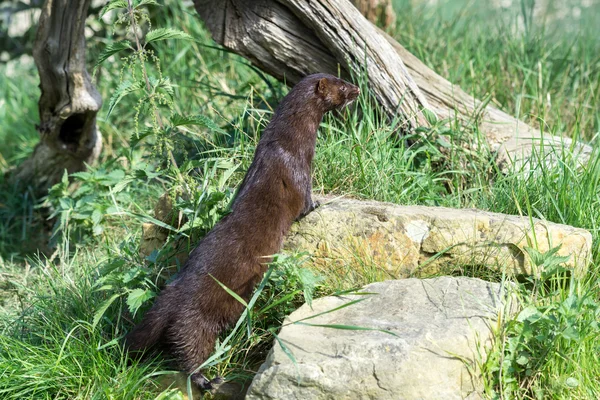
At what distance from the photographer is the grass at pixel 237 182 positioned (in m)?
3.19

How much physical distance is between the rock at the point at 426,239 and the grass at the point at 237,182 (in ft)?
0.37

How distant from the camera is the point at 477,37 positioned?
6703mm

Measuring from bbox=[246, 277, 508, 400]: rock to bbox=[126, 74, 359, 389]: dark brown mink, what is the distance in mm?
388

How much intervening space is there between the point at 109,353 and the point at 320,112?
1.79 m

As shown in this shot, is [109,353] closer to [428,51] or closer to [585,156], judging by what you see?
[585,156]

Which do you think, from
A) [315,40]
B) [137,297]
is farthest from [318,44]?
[137,297]

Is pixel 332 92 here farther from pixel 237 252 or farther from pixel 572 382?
pixel 572 382

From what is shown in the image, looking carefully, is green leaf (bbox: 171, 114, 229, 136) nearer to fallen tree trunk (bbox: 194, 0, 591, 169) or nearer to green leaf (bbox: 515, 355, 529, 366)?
fallen tree trunk (bbox: 194, 0, 591, 169)

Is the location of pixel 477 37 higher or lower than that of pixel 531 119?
higher

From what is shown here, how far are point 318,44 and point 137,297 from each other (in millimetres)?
2261

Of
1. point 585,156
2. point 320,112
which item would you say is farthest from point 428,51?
point 320,112

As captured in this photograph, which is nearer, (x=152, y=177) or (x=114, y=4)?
(x=114, y=4)

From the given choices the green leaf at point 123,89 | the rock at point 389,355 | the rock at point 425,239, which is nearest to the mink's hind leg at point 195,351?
the rock at point 389,355

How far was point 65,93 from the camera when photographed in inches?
200
